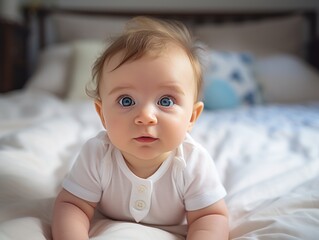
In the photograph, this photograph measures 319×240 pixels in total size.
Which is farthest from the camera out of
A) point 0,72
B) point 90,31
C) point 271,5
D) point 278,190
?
point 271,5

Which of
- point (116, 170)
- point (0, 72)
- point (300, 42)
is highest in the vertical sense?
point (300, 42)

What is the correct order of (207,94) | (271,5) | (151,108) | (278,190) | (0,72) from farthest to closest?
(271,5) < (0,72) < (207,94) < (278,190) < (151,108)

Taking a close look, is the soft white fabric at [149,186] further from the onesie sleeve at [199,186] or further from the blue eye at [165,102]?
the blue eye at [165,102]

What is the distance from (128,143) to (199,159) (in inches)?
5.4

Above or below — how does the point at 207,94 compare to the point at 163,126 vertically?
below

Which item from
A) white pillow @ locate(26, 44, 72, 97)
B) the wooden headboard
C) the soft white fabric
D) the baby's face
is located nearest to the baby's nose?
the baby's face

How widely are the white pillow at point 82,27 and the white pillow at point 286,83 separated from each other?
892mm

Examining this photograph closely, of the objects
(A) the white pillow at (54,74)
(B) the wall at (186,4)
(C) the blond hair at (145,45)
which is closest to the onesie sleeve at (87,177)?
(C) the blond hair at (145,45)

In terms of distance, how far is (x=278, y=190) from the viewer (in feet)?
2.36

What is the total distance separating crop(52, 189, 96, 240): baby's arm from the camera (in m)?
0.52

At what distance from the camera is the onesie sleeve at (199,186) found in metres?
0.58

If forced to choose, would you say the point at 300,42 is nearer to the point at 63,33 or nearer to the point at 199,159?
the point at 63,33

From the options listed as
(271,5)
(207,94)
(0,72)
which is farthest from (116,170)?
(271,5)

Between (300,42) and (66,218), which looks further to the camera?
(300,42)
